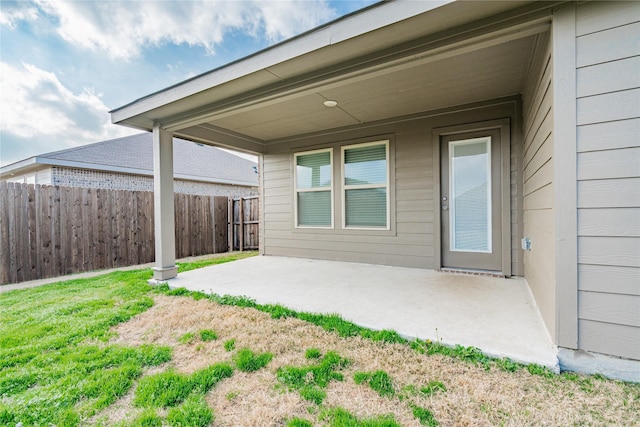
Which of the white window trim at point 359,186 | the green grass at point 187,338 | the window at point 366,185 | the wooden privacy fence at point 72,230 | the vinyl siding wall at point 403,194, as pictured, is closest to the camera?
the green grass at point 187,338

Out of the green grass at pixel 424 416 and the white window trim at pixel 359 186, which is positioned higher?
the white window trim at pixel 359 186

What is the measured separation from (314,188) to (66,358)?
4.24m

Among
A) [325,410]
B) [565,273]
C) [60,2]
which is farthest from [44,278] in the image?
[565,273]

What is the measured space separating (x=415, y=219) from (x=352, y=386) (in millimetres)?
3252

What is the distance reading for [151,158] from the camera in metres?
10.6

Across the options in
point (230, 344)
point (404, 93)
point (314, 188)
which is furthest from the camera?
point (314, 188)

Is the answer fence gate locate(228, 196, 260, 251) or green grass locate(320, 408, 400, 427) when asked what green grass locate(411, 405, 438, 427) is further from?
fence gate locate(228, 196, 260, 251)

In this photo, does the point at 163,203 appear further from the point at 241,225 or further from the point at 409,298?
the point at 241,225

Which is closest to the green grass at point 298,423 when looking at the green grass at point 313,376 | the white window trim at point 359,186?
the green grass at point 313,376

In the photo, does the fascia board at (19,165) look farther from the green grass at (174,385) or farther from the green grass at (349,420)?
the green grass at (349,420)

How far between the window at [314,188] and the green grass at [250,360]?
11.6ft

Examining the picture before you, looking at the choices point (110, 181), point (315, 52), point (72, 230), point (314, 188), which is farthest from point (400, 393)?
point (110, 181)

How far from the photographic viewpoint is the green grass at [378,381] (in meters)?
1.53

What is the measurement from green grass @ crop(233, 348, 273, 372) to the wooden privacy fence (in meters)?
5.02
